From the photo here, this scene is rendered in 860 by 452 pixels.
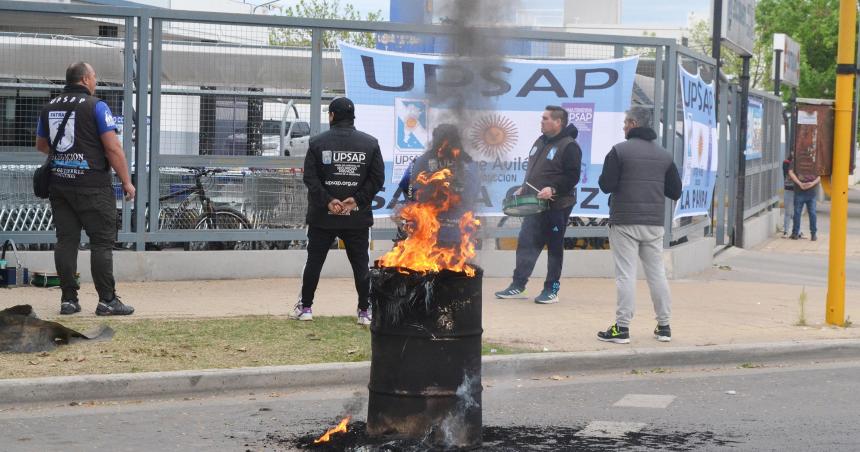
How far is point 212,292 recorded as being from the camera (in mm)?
11836

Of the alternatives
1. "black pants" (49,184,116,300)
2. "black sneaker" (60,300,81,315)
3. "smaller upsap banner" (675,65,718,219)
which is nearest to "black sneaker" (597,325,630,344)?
"black pants" (49,184,116,300)

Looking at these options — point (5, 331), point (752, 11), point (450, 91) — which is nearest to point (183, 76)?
point (5, 331)

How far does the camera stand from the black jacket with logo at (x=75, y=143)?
388 inches

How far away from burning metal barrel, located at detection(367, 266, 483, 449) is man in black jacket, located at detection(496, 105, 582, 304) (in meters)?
5.85

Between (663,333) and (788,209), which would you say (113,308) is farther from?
(788,209)

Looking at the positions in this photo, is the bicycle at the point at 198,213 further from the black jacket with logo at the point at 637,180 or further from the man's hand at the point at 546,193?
the black jacket with logo at the point at 637,180

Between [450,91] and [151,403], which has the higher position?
[450,91]

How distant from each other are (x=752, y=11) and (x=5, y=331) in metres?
14.7

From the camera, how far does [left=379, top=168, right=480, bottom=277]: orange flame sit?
6.09m

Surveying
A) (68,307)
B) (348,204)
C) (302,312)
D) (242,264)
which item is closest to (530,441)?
(348,204)

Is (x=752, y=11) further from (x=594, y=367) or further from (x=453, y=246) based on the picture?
(x=453, y=246)

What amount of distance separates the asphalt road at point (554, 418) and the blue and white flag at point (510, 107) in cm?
415

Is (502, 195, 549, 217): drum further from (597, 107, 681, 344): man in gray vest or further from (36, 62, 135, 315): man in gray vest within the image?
(36, 62, 135, 315): man in gray vest

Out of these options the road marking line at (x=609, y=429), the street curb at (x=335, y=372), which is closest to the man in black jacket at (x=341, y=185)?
the street curb at (x=335, y=372)
